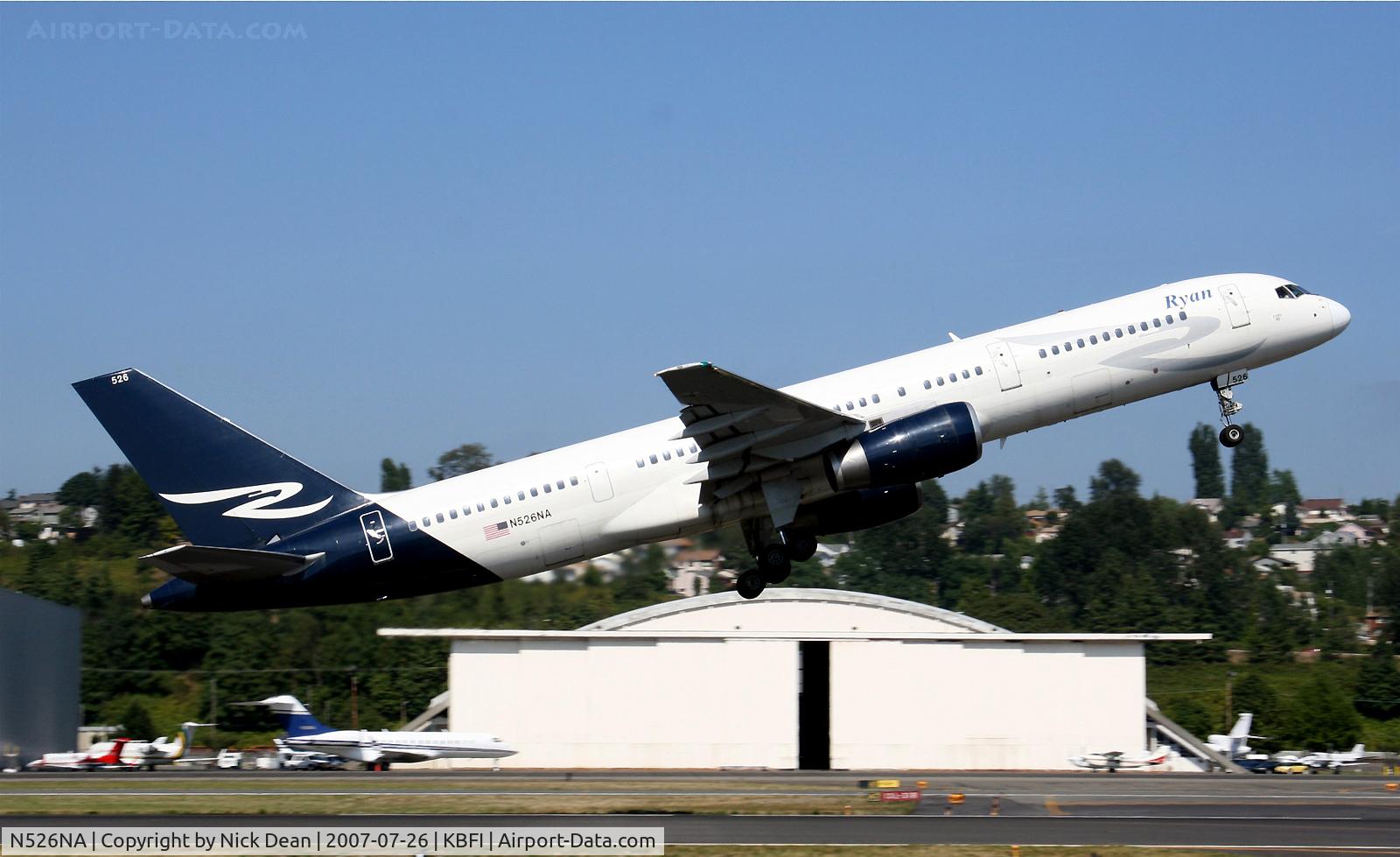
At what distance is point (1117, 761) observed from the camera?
5975 centimetres

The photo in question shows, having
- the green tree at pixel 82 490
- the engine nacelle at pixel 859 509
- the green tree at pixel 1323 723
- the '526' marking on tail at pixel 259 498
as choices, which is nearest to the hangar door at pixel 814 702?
the engine nacelle at pixel 859 509

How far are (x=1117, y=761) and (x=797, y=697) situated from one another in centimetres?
1278

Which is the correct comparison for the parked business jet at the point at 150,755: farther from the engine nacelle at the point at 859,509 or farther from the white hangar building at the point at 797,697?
the engine nacelle at the point at 859,509

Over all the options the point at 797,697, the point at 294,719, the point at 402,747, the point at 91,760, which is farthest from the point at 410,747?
the point at 91,760

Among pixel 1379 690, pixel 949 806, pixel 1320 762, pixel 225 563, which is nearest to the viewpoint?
pixel 225 563

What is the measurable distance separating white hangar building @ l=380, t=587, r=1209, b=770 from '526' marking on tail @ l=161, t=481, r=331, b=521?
23565 millimetres

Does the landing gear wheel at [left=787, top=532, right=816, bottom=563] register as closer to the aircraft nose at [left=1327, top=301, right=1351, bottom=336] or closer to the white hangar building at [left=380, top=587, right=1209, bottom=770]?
the aircraft nose at [left=1327, top=301, right=1351, bottom=336]

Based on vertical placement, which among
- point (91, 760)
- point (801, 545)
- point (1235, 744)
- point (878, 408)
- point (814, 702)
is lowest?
point (91, 760)

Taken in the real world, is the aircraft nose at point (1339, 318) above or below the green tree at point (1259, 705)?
above

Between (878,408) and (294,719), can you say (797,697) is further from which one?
(878,408)

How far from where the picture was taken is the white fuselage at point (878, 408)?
Result: 39719 millimetres

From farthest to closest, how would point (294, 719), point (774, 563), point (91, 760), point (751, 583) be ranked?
point (91, 760), point (294, 719), point (751, 583), point (774, 563)

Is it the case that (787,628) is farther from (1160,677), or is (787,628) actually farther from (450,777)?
(1160,677)

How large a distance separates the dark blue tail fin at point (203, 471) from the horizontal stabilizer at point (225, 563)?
1.17 m
